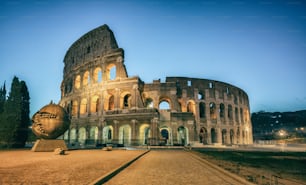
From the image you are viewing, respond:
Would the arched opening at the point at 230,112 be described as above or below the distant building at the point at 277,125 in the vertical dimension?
above

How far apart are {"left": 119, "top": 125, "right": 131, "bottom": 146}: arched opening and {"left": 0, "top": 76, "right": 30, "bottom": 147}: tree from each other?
11591 millimetres

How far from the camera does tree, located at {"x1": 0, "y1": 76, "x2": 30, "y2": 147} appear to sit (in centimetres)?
1869

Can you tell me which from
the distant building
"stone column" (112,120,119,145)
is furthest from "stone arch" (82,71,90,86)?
the distant building

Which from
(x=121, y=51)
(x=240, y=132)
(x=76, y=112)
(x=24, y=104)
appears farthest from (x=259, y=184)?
(x=240, y=132)

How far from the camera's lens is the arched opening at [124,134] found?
85.7 ft

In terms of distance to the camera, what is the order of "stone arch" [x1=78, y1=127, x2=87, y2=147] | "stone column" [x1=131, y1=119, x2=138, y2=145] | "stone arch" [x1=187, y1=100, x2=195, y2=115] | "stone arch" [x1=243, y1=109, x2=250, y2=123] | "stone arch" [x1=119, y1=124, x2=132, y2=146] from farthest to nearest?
"stone arch" [x1=243, y1=109, x2=250, y2=123], "stone arch" [x1=187, y1=100, x2=195, y2=115], "stone arch" [x1=78, y1=127, x2=87, y2=147], "stone arch" [x1=119, y1=124, x2=132, y2=146], "stone column" [x1=131, y1=119, x2=138, y2=145]

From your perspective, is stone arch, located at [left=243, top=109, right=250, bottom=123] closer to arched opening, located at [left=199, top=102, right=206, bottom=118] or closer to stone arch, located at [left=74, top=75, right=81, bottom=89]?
arched opening, located at [left=199, top=102, right=206, bottom=118]

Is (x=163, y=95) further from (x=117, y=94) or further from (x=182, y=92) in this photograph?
(x=117, y=94)

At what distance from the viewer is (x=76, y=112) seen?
33656 millimetres

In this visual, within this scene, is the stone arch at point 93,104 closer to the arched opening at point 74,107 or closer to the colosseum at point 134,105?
the colosseum at point 134,105

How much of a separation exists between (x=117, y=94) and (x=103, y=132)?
622 cm

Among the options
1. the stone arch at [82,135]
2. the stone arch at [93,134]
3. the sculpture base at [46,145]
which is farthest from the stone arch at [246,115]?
the sculpture base at [46,145]

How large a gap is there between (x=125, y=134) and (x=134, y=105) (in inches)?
187

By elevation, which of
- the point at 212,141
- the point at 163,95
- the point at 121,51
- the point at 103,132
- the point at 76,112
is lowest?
the point at 212,141
